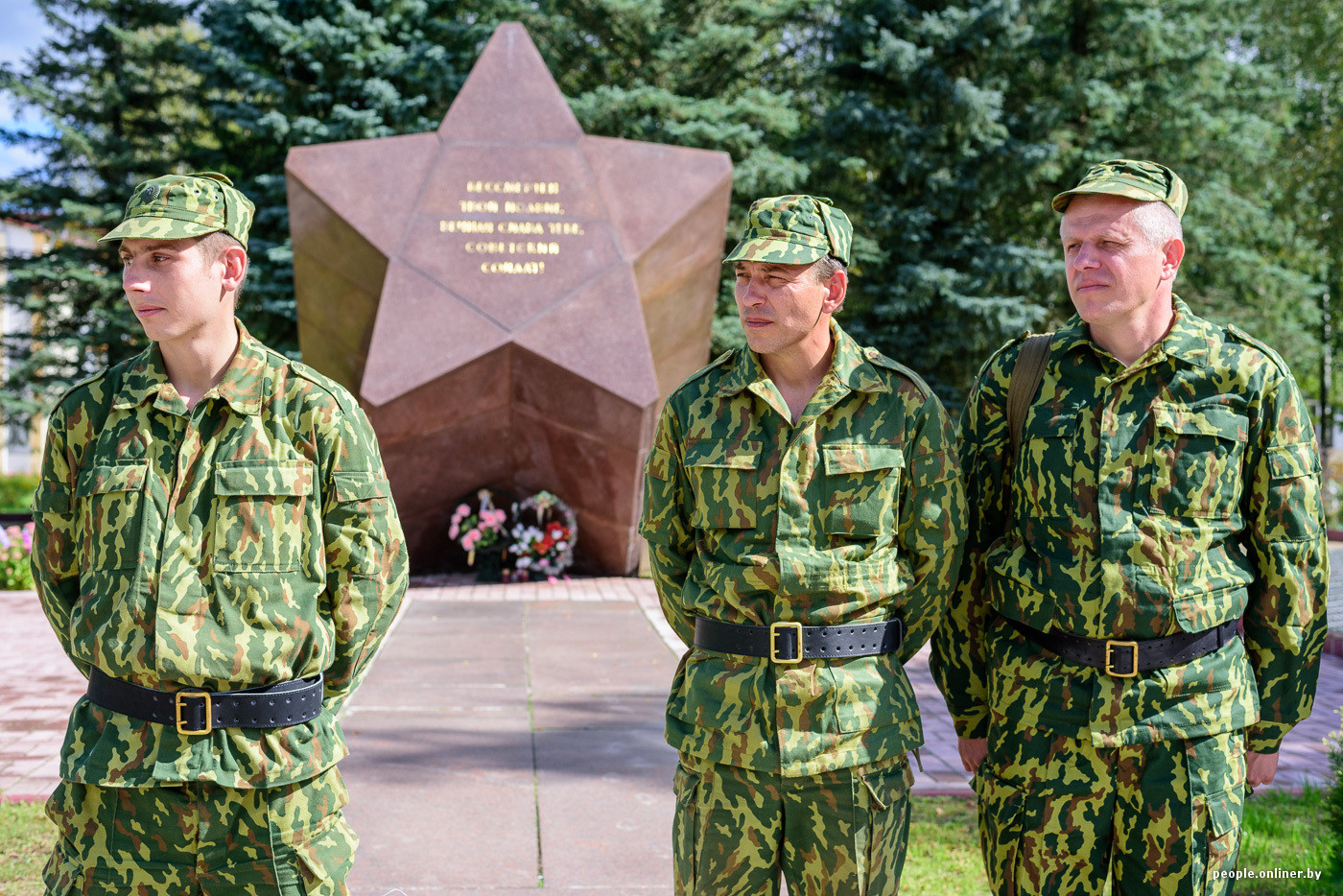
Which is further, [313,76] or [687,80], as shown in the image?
[687,80]

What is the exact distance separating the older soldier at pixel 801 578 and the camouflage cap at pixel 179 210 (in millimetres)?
1038

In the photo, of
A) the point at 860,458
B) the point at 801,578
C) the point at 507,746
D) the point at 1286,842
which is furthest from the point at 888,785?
the point at 507,746

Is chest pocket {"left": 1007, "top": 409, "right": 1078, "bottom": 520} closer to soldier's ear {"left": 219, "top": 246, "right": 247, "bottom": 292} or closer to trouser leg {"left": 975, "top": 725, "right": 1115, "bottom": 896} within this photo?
trouser leg {"left": 975, "top": 725, "right": 1115, "bottom": 896}

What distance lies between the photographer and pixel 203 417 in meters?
2.32

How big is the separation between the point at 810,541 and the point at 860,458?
21 centimetres

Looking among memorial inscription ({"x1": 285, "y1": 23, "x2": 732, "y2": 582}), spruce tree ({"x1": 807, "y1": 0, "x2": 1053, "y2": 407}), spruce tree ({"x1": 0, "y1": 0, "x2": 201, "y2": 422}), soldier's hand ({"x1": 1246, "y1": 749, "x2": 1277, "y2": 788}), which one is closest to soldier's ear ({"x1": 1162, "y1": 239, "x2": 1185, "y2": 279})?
soldier's hand ({"x1": 1246, "y1": 749, "x2": 1277, "y2": 788})

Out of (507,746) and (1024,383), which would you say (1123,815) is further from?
(507,746)

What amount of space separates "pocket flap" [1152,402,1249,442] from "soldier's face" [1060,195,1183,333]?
0.75 ft

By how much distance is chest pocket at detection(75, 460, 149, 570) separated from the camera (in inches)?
88.0

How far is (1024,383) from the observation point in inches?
105

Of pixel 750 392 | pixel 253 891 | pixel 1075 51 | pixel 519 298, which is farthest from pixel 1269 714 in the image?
pixel 1075 51

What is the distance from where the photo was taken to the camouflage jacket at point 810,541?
2393 mm

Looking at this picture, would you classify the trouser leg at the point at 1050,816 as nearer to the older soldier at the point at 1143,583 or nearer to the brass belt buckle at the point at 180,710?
the older soldier at the point at 1143,583

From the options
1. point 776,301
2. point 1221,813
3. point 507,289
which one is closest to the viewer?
point 1221,813
